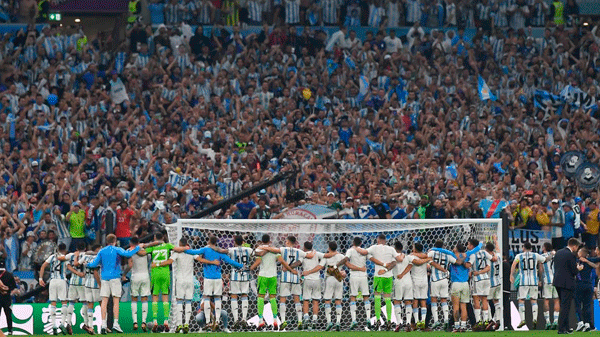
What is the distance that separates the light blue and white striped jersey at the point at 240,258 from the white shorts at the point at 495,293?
437cm

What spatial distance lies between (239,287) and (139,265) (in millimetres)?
1832

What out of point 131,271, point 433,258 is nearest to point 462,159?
point 433,258

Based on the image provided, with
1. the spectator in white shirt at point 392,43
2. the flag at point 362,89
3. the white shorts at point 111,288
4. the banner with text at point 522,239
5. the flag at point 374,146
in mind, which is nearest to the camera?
the white shorts at point 111,288

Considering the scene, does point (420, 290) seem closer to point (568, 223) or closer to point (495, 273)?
point (495, 273)

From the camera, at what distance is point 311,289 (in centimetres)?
2377

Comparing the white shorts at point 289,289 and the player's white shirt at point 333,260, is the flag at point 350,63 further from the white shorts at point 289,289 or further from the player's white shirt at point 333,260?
the white shorts at point 289,289

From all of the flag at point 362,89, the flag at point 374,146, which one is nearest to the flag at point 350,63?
the flag at point 362,89

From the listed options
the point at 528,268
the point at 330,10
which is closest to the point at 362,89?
the point at 330,10

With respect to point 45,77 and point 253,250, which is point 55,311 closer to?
point 253,250

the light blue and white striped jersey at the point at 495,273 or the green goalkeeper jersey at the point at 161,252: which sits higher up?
the green goalkeeper jersey at the point at 161,252

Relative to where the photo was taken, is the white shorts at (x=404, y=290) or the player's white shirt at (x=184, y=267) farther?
the white shorts at (x=404, y=290)

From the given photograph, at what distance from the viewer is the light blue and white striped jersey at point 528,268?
953 inches

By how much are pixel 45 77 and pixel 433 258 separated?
43.0 ft

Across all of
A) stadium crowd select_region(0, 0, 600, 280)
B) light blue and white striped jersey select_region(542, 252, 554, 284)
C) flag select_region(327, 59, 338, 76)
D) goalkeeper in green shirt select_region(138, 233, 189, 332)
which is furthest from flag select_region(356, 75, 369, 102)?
goalkeeper in green shirt select_region(138, 233, 189, 332)
